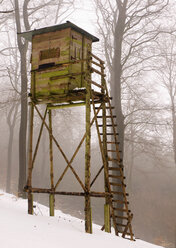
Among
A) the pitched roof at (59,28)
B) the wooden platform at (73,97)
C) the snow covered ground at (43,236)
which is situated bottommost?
the snow covered ground at (43,236)

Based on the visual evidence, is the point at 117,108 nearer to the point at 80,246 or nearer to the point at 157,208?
the point at 80,246

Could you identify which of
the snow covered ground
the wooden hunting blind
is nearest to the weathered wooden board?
the wooden hunting blind

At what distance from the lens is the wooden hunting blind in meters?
8.20

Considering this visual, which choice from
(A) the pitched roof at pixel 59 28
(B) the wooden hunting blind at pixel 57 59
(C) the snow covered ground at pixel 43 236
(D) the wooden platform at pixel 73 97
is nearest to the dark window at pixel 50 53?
(B) the wooden hunting blind at pixel 57 59

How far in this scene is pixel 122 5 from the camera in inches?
545

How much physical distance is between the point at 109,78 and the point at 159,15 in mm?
6754

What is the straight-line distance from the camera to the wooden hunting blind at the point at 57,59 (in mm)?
8195

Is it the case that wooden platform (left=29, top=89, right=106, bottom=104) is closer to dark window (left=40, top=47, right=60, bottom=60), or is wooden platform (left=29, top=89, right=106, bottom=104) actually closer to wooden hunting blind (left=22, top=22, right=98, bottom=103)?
wooden hunting blind (left=22, top=22, right=98, bottom=103)

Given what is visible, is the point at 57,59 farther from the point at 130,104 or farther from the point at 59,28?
the point at 130,104

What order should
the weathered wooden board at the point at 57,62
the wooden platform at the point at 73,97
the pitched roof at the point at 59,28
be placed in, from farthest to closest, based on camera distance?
the pitched roof at the point at 59,28, the weathered wooden board at the point at 57,62, the wooden platform at the point at 73,97

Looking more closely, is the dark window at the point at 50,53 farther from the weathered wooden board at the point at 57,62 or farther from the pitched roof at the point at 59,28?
the pitched roof at the point at 59,28

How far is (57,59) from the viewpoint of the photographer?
841 cm

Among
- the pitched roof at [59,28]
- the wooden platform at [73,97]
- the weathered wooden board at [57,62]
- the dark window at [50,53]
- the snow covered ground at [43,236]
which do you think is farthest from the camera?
the dark window at [50,53]

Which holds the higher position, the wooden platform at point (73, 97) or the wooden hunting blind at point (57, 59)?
the wooden hunting blind at point (57, 59)
